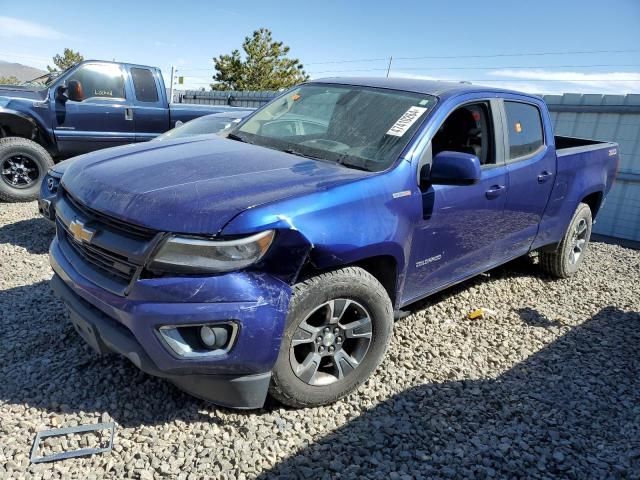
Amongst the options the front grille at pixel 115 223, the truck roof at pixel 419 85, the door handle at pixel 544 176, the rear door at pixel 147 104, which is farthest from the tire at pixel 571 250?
the rear door at pixel 147 104

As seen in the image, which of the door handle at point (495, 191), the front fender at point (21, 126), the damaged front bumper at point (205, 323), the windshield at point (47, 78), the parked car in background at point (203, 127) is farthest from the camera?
the windshield at point (47, 78)

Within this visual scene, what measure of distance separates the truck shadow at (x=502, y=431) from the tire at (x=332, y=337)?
0.76 ft

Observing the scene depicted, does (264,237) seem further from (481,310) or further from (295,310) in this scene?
(481,310)

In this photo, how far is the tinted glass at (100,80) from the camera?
300 inches

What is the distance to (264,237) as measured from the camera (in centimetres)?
223

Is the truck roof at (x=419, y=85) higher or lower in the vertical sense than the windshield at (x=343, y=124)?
higher

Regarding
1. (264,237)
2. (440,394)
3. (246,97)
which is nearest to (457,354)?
(440,394)

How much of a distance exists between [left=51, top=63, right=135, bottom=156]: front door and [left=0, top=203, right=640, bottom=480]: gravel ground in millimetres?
4044

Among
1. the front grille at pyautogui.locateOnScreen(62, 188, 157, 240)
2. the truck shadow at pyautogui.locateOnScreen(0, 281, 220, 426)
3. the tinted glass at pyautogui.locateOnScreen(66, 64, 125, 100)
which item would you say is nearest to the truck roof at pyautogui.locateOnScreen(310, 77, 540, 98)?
the front grille at pyautogui.locateOnScreen(62, 188, 157, 240)

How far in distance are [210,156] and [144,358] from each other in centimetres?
123

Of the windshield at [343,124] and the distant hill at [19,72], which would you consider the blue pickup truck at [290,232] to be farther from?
the distant hill at [19,72]

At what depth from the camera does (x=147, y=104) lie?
8.07 m

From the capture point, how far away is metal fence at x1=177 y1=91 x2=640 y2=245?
7.63 metres

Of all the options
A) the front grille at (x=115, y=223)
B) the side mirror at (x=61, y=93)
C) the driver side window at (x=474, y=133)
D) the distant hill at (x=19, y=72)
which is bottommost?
the distant hill at (x=19, y=72)
